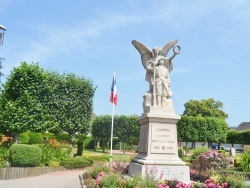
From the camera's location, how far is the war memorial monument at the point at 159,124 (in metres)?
8.96

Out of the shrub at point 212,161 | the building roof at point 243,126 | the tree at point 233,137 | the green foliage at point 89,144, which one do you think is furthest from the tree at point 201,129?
the building roof at point 243,126

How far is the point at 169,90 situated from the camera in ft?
33.8

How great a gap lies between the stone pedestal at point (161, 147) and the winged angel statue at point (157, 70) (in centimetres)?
50

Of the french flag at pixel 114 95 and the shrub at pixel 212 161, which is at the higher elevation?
the french flag at pixel 114 95

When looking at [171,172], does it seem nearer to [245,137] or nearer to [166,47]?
[166,47]

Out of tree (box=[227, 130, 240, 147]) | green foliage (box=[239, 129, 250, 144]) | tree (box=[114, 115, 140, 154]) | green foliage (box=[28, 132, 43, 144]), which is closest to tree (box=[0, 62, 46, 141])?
green foliage (box=[28, 132, 43, 144])

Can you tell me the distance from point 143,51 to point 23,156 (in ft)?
25.8

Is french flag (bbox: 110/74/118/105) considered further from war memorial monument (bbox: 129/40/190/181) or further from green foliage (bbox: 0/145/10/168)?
war memorial monument (bbox: 129/40/190/181)

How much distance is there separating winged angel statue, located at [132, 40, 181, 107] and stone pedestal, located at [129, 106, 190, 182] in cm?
50

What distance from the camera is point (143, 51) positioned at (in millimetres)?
11070

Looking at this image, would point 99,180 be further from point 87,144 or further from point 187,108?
point 187,108

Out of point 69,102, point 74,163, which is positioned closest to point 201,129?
point 69,102

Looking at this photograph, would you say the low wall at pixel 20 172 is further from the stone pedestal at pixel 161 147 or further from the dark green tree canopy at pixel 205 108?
the dark green tree canopy at pixel 205 108

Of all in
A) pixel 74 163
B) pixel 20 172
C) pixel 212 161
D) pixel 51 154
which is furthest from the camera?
pixel 74 163
